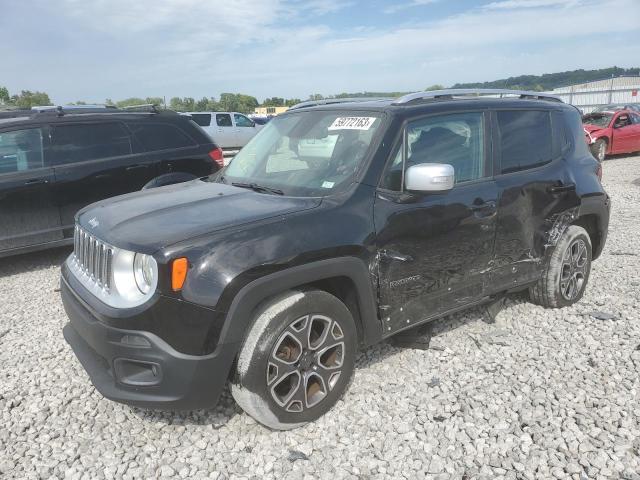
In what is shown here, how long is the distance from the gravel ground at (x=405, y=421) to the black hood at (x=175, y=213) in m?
1.14

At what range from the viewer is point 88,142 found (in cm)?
666

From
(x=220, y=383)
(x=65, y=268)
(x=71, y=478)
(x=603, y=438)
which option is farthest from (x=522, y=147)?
(x=71, y=478)

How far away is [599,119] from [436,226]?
16.4 metres

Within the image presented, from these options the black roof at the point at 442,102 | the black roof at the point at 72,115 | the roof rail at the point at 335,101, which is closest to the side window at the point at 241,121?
the black roof at the point at 72,115

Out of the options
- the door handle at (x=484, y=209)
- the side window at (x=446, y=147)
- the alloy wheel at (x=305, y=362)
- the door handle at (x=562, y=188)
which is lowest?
the alloy wheel at (x=305, y=362)

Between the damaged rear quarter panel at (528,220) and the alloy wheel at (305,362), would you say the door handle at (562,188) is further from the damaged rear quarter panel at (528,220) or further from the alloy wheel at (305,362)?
the alloy wheel at (305,362)

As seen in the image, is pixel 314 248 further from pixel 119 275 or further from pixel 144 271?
pixel 119 275

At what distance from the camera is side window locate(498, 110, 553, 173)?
4051mm

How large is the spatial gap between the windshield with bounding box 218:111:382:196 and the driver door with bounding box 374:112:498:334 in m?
0.26

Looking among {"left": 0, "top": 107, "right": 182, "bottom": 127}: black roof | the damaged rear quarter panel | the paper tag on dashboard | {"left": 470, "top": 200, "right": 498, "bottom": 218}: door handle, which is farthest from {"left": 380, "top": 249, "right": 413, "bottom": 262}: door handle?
{"left": 0, "top": 107, "right": 182, "bottom": 127}: black roof

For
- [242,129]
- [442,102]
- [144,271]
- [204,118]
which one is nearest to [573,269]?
[442,102]

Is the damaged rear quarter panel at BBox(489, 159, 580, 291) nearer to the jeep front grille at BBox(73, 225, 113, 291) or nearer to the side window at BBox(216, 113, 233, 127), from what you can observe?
the jeep front grille at BBox(73, 225, 113, 291)

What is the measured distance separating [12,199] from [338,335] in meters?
4.78

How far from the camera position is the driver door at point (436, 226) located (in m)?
3.29
